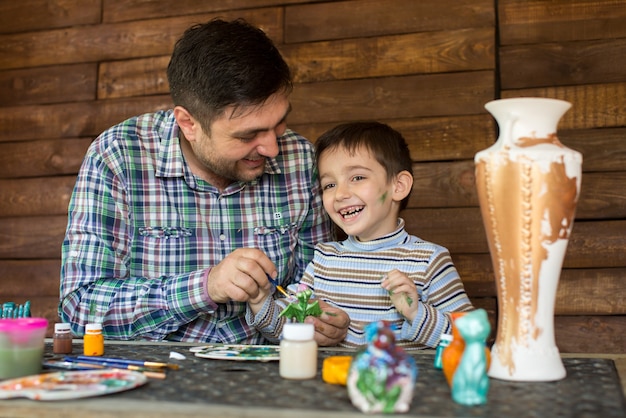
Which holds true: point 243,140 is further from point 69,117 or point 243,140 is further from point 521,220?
point 69,117

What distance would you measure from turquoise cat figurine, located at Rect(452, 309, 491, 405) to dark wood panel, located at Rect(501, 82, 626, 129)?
1.75 meters

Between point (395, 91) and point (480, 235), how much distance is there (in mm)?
640

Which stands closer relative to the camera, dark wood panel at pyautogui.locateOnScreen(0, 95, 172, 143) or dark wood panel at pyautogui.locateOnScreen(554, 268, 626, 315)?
dark wood panel at pyautogui.locateOnScreen(554, 268, 626, 315)

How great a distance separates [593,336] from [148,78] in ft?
6.73

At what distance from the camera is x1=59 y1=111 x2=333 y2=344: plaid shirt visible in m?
2.05

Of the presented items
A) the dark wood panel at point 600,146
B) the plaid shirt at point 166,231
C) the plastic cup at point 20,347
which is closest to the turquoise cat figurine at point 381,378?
the plastic cup at point 20,347

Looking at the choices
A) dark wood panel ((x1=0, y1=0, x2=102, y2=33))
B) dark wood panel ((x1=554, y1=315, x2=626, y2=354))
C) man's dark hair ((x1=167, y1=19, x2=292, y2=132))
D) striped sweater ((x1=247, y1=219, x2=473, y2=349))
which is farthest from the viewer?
dark wood panel ((x1=0, y1=0, x2=102, y2=33))

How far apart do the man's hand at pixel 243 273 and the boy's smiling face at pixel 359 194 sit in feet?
1.21

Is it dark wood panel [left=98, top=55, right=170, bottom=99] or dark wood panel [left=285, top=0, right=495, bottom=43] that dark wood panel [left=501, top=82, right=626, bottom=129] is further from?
dark wood panel [left=98, top=55, right=170, bottom=99]

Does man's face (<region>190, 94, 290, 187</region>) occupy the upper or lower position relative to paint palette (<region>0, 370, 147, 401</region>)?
upper

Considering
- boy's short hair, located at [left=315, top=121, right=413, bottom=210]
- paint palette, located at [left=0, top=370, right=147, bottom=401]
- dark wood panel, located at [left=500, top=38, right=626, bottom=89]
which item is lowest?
paint palette, located at [left=0, top=370, right=147, bottom=401]

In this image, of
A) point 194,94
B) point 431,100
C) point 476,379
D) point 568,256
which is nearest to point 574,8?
point 431,100

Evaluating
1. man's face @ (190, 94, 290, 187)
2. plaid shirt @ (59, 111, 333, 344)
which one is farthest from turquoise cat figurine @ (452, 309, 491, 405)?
man's face @ (190, 94, 290, 187)

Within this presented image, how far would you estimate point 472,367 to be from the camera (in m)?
1.04
